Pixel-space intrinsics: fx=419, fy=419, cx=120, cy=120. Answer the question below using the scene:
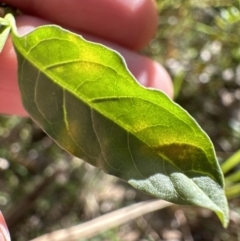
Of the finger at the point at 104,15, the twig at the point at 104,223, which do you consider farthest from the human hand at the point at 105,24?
the twig at the point at 104,223

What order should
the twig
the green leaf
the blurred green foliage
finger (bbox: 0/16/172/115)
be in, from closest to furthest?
the green leaf → finger (bbox: 0/16/172/115) → the twig → the blurred green foliage

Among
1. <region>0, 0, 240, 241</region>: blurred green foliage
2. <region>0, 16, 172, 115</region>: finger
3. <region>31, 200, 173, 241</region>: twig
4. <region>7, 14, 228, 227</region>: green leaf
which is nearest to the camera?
<region>7, 14, 228, 227</region>: green leaf

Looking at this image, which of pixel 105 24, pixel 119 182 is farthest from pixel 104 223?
pixel 105 24

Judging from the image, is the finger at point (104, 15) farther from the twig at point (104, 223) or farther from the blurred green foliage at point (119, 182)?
the twig at point (104, 223)

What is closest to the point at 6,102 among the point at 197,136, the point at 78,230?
the point at 78,230

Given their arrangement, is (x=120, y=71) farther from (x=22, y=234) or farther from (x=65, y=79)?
(x=22, y=234)

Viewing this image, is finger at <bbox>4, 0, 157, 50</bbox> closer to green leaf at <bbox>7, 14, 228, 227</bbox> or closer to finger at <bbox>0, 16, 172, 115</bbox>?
finger at <bbox>0, 16, 172, 115</bbox>

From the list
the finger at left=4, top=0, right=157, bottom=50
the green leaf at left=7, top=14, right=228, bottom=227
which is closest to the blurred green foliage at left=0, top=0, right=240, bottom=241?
the finger at left=4, top=0, right=157, bottom=50
